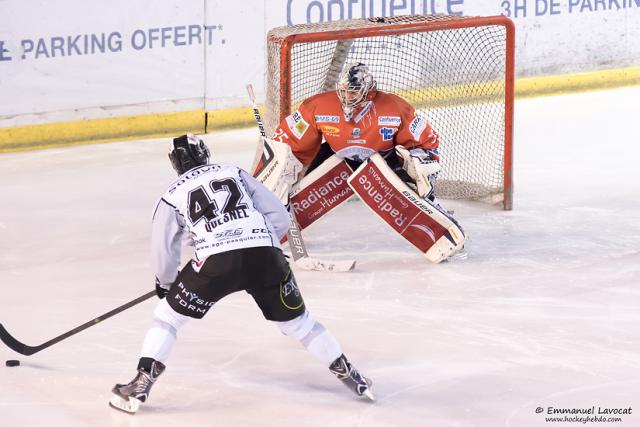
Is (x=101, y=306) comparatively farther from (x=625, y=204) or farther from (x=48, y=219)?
(x=625, y=204)

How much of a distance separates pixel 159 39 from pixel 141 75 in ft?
0.79

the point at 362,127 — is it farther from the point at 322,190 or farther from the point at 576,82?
the point at 576,82

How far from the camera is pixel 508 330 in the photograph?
16.0ft

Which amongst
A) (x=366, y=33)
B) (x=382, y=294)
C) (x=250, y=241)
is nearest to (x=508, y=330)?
(x=382, y=294)

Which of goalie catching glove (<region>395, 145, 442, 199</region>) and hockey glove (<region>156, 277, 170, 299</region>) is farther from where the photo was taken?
goalie catching glove (<region>395, 145, 442, 199</region>)

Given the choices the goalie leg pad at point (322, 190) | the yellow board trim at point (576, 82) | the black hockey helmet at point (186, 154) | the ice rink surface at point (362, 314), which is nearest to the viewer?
the black hockey helmet at point (186, 154)

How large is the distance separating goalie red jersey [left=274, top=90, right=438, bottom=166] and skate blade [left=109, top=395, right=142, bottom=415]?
210cm

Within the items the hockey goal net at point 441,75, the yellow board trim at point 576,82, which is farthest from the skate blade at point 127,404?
the yellow board trim at point 576,82

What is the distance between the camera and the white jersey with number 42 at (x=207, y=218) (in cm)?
387

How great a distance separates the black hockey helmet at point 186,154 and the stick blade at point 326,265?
1726 mm

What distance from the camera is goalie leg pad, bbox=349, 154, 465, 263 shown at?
5.73 meters

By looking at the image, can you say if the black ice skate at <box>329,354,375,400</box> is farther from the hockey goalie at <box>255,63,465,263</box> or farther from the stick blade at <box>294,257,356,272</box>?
the hockey goalie at <box>255,63,465,263</box>

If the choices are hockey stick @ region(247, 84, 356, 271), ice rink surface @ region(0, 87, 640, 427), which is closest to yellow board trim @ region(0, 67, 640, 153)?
ice rink surface @ region(0, 87, 640, 427)

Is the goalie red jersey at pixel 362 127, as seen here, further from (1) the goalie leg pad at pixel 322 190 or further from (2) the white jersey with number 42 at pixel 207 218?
(2) the white jersey with number 42 at pixel 207 218
